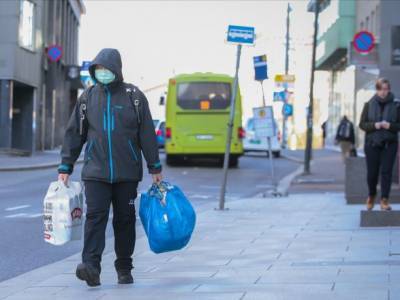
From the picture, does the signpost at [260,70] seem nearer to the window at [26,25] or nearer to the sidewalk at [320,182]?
the sidewalk at [320,182]

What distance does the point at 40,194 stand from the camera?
19641mm

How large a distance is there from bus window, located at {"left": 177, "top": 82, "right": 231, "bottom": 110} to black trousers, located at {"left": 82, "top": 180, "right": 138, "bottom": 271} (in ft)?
84.4

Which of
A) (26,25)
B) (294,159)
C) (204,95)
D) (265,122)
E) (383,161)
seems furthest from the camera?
(294,159)

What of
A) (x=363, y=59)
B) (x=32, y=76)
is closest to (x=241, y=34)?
(x=363, y=59)

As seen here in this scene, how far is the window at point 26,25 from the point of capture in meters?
38.8

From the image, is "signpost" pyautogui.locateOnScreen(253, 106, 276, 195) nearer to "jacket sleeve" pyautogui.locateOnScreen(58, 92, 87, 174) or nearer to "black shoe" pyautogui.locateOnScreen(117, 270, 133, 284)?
"black shoe" pyautogui.locateOnScreen(117, 270, 133, 284)

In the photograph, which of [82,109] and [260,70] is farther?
[260,70]

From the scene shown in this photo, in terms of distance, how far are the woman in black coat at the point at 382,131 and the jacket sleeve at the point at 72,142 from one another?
531 centimetres

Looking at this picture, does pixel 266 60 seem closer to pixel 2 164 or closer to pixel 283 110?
pixel 2 164

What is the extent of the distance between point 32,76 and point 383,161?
3054 cm

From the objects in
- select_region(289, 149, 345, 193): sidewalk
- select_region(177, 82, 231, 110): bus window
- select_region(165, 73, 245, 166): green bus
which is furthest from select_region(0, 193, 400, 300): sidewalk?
select_region(177, 82, 231, 110): bus window

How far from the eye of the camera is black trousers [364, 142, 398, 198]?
40.2 feet

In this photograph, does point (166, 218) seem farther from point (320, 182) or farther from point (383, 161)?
point (320, 182)

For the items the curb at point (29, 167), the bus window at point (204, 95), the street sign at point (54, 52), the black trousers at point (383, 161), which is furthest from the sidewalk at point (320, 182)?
the street sign at point (54, 52)
